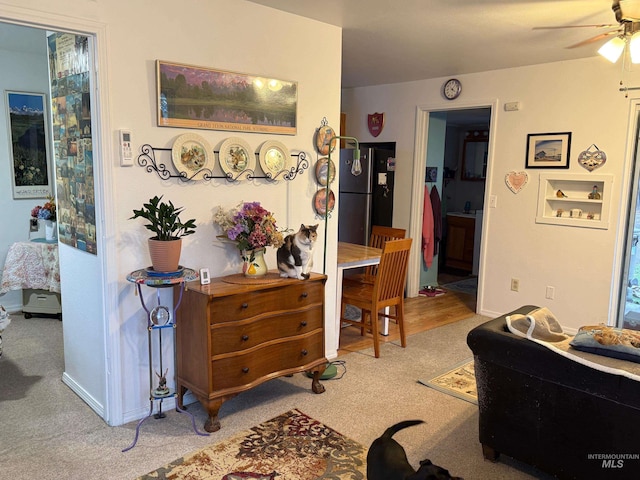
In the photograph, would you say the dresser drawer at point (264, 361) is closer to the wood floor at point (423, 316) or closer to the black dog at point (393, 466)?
the wood floor at point (423, 316)

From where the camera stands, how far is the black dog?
1641 millimetres

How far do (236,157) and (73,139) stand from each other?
982mm

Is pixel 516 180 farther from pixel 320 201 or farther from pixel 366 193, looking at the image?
pixel 320 201

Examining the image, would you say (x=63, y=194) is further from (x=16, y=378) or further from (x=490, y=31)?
(x=490, y=31)

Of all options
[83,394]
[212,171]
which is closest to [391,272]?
[212,171]

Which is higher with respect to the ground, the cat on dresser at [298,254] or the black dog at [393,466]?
the cat on dresser at [298,254]

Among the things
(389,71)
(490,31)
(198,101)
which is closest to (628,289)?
(490,31)

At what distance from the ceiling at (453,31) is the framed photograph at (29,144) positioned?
3.17m

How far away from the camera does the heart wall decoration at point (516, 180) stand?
15.5ft

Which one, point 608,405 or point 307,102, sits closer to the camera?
point 608,405

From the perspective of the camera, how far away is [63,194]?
10.4ft

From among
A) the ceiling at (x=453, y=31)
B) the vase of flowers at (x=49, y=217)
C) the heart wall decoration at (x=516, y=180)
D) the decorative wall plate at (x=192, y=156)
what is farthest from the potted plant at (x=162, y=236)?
the heart wall decoration at (x=516, y=180)

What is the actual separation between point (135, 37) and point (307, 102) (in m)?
1.26

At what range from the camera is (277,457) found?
2506mm
